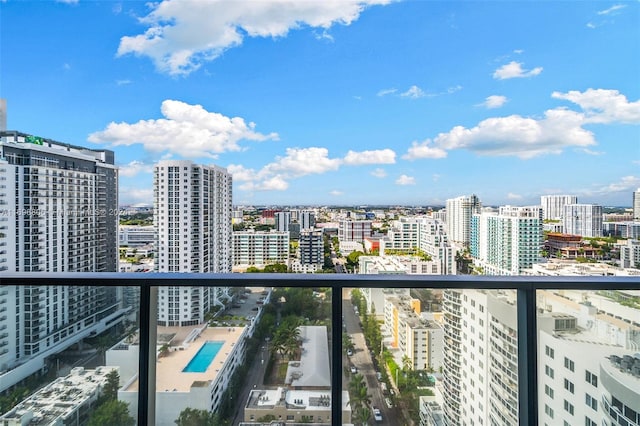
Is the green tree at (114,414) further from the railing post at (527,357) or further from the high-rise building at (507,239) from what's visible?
the high-rise building at (507,239)

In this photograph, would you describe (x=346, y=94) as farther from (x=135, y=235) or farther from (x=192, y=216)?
(x=135, y=235)

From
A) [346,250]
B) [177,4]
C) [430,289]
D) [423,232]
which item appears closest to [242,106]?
[177,4]

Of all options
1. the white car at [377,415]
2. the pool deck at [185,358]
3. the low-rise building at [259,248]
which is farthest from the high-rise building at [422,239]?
the pool deck at [185,358]

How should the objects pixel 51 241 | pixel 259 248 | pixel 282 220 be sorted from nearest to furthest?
pixel 51 241 < pixel 259 248 < pixel 282 220

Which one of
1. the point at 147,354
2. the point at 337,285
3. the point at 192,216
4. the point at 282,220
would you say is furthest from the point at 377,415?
the point at 192,216

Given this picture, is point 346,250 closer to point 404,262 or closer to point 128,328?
point 404,262
